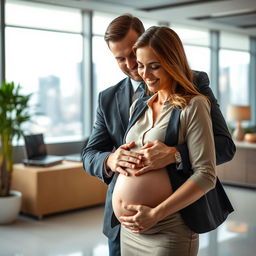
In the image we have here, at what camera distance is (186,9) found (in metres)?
8.29

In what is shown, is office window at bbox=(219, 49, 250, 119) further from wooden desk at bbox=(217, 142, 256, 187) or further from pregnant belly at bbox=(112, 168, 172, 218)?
pregnant belly at bbox=(112, 168, 172, 218)

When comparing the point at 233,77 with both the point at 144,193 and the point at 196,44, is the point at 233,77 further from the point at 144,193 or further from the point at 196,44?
the point at 144,193

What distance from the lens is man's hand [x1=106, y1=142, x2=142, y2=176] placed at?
5.70 feet

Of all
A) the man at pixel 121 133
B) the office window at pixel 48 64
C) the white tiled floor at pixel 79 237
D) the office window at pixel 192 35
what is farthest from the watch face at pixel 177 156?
the office window at pixel 192 35

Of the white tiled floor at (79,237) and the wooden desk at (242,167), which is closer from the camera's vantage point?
the white tiled floor at (79,237)

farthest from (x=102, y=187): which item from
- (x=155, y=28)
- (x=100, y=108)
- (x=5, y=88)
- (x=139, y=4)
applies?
(x=155, y=28)

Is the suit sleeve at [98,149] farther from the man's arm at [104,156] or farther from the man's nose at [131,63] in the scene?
the man's nose at [131,63]

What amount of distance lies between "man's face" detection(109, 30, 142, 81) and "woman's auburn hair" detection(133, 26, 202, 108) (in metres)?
0.20

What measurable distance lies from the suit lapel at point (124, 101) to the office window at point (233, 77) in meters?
9.85

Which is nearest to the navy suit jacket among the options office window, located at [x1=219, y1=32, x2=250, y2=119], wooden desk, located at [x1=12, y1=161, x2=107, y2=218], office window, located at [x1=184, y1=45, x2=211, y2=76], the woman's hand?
the woman's hand

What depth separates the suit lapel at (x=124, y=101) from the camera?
2021 mm

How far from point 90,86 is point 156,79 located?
672cm

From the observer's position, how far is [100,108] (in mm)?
2086

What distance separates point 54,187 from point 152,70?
4.58 meters
